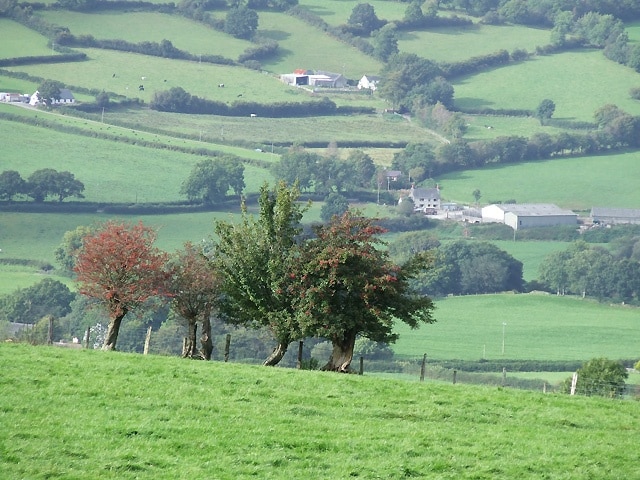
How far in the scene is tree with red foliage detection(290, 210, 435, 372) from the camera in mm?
39250

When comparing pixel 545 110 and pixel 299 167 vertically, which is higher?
pixel 545 110

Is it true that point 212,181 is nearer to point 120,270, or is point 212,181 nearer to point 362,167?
point 362,167

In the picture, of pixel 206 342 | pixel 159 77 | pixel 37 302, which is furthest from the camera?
pixel 159 77

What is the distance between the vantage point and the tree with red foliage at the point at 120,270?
40.5 metres

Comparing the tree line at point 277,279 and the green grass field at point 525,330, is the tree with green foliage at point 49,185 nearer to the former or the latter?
the green grass field at point 525,330

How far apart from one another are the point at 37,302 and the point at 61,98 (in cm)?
6987

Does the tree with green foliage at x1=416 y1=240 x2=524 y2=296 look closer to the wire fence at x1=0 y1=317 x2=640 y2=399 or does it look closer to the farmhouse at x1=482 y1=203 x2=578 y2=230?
the wire fence at x1=0 y1=317 x2=640 y2=399

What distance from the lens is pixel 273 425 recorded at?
89.7 feet

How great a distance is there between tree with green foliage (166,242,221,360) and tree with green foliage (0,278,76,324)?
185 ft

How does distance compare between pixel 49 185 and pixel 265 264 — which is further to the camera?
A: pixel 49 185

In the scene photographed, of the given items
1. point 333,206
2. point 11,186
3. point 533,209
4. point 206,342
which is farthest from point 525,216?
point 206,342

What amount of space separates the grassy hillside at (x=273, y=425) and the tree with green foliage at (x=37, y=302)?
64.4 meters

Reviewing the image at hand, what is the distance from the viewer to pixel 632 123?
186625 mm

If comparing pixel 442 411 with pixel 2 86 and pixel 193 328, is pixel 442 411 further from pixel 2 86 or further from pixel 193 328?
pixel 2 86
